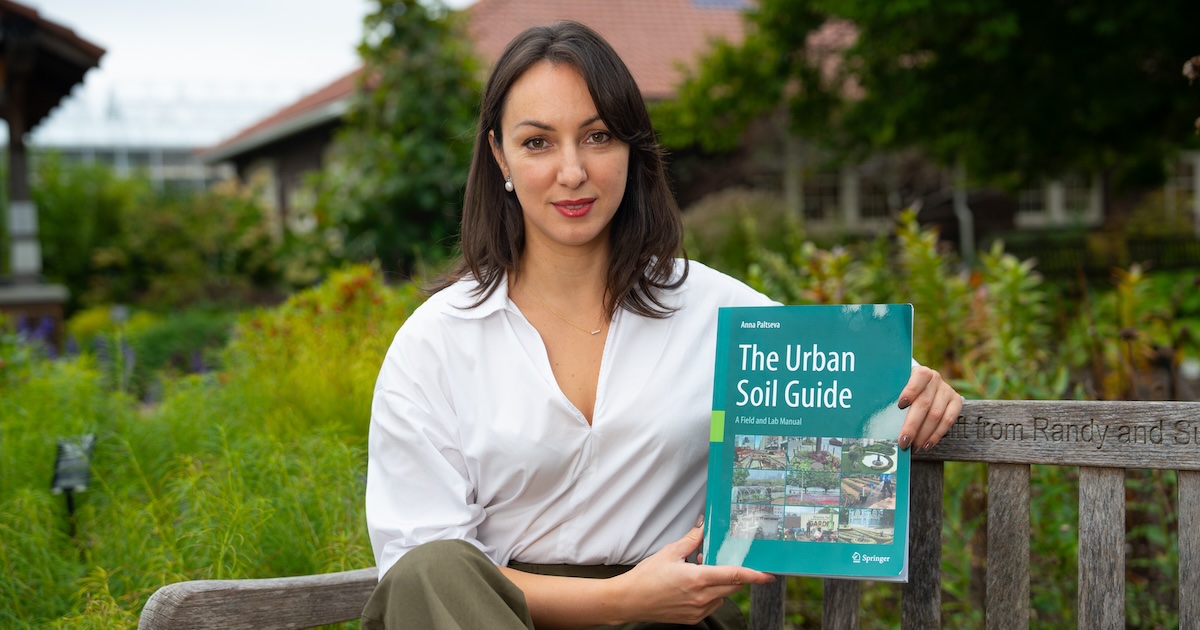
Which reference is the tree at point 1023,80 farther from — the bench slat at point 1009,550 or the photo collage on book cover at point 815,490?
the photo collage on book cover at point 815,490

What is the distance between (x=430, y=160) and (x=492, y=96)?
229 inches

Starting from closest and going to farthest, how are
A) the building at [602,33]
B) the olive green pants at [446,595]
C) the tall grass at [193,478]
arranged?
the olive green pants at [446,595], the tall grass at [193,478], the building at [602,33]

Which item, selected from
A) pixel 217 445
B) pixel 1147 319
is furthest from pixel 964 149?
pixel 217 445

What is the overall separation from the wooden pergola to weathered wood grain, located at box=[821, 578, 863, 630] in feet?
33.3

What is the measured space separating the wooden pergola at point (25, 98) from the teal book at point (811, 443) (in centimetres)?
1028

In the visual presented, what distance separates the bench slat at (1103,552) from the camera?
207 centimetres

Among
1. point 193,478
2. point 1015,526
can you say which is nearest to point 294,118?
point 193,478

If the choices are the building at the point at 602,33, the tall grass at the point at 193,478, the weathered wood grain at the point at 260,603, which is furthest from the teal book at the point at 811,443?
the building at the point at 602,33

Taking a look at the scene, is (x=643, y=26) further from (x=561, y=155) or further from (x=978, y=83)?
(x=561, y=155)

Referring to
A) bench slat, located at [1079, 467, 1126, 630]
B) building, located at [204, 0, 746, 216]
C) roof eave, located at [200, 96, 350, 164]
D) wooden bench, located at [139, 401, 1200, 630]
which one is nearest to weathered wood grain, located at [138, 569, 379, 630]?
wooden bench, located at [139, 401, 1200, 630]

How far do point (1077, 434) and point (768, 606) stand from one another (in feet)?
2.45

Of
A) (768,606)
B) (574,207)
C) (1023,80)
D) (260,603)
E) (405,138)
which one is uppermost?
(1023,80)

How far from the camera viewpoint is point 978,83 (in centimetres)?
1066

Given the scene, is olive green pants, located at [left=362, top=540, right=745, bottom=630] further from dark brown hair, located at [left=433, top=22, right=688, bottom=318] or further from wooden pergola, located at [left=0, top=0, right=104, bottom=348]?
wooden pergola, located at [left=0, top=0, right=104, bottom=348]
